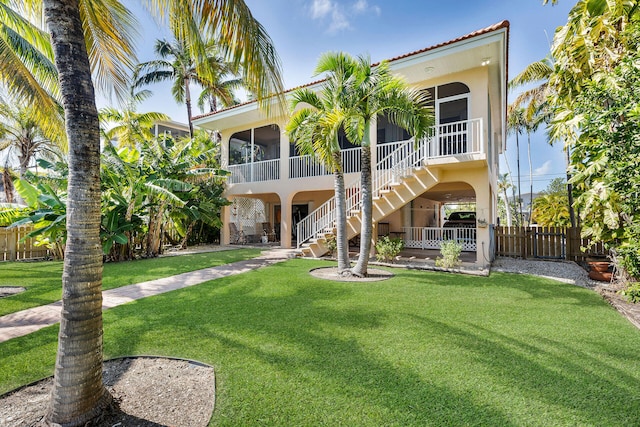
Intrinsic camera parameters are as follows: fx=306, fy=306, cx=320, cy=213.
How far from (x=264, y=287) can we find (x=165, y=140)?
30.6 ft

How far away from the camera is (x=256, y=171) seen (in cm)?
1623

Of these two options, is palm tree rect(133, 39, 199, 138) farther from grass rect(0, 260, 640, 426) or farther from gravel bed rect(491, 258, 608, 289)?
gravel bed rect(491, 258, 608, 289)

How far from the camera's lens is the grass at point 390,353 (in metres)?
2.59

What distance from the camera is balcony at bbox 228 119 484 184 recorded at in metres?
9.67

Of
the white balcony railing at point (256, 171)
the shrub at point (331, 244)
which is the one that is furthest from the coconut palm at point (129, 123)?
the shrub at point (331, 244)

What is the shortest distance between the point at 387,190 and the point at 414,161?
1.37 m

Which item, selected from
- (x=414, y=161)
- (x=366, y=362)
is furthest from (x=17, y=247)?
(x=414, y=161)

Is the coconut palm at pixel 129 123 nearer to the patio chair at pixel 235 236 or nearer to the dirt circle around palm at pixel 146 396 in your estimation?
the patio chair at pixel 235 236

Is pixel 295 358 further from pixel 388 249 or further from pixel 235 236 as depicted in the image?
pixel 235 236

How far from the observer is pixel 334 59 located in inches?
305

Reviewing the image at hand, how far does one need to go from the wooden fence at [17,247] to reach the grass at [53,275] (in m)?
0.94

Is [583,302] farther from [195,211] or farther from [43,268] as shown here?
[43,268]

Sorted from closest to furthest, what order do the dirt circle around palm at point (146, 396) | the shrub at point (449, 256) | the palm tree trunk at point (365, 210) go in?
1. the dirt circle around palm at point (146, 396)
2. the palm tree trunk at point (365, 210)
3. the shrub at point (449, 256)

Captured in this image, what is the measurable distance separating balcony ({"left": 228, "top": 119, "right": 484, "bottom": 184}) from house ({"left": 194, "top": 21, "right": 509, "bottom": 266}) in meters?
0.04
